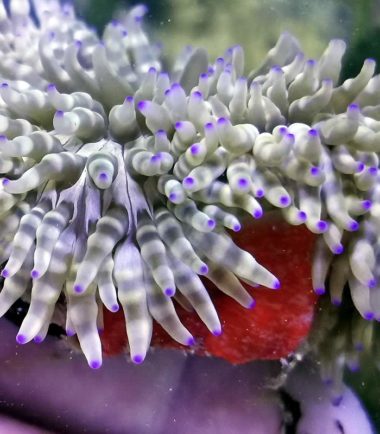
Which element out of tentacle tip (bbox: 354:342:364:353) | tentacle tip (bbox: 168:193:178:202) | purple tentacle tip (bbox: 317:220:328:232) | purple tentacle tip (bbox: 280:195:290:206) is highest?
tentacle tip (bbox: 168:193:178:202)

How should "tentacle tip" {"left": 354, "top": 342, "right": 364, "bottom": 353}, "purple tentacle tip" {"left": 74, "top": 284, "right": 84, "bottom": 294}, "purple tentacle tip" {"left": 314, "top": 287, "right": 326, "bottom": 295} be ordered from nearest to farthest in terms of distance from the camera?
"purple tentacle tip" {"left": 74, "top": 284, "right": 84, "bottom": 294}, "purple tentacle tip" {"left": 314, "top": 287, "right": 326, "bottom": 295}, "tentacle tip" {"left": 354, "top": 342, "right": 364, "bottom": 353}

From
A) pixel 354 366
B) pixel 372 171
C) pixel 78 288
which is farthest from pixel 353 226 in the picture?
pixel 78 288

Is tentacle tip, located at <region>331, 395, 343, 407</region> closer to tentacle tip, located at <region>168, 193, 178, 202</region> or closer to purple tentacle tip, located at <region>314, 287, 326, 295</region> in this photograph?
purple tentacle tip, located at <region>314, 287, 326, 295</region>

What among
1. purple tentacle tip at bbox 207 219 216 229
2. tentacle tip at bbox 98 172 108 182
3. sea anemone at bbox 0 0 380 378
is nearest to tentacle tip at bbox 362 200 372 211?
sea anemone at bbox 0 0 380 378

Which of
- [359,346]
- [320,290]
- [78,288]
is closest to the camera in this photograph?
[78,288]

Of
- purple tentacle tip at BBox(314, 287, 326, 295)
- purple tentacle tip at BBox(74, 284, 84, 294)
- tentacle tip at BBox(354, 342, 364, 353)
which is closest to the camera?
purple tentacle tip at BBox(74, 284, 84, 294)

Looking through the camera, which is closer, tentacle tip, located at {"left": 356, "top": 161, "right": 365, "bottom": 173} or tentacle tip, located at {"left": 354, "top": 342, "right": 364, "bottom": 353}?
tentacle tip, located at {"left": 356, "top": 161, "right": 365, "bottom": 173}

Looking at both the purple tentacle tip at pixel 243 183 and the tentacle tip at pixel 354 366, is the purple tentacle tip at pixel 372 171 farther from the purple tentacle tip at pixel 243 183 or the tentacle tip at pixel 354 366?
the tentacle tip at pixel 354 366

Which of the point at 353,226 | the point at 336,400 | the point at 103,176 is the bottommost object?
the point at 336,400

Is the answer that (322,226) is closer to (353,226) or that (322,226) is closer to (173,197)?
(353,226)
